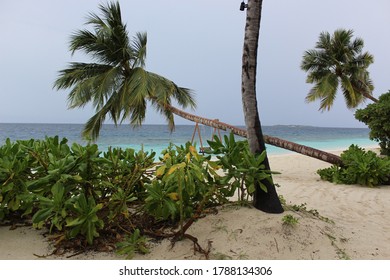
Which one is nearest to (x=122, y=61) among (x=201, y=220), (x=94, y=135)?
(x=94, y=135)

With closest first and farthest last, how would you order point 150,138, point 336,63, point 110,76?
point 110,76, point 336,63, point 150,138

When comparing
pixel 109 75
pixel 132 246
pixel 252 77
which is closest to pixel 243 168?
pixel 252 77

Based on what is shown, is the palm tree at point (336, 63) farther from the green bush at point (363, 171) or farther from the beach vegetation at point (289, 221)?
the beach vegetation at point (289, 221)

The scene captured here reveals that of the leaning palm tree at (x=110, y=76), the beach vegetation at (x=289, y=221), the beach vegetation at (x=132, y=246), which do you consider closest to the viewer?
the beach vegetation at (x=132, y=246)

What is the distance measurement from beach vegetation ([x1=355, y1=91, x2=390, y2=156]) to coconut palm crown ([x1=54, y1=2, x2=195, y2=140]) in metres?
7.01

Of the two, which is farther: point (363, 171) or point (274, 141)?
point (274, 141)

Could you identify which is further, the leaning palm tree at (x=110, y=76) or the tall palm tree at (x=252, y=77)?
the leaning palm tree at (x=110, y=76)

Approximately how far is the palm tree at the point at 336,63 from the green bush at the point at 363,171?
35.5 ft

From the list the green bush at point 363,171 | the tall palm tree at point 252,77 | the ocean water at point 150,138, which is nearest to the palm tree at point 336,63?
the ocean water at point 150,138

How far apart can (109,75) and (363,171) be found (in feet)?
25.9

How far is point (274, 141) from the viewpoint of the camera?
774 cm

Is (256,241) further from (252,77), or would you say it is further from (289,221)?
(252,77)

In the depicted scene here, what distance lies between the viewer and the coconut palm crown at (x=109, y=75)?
30.4 feet

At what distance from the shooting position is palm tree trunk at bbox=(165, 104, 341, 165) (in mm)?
7395
